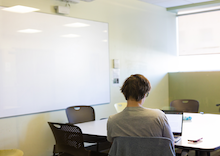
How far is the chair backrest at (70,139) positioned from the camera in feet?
9.32

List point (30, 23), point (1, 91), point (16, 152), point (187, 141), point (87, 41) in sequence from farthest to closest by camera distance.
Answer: point (87, 41), point (30, 23), point (1, 91), point (16, 152), point (187, 141)

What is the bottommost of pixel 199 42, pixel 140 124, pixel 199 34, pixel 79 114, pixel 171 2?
pixel 79 114

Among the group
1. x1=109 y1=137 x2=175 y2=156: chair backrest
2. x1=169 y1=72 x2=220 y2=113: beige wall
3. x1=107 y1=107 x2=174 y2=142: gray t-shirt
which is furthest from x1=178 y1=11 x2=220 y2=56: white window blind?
x1=109 y1=137 x2=175 y2=156: chair backrest

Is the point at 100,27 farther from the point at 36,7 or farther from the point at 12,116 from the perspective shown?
the point at 12,116

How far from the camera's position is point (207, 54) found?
20.5ft

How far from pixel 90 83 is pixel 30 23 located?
1609 millimetres

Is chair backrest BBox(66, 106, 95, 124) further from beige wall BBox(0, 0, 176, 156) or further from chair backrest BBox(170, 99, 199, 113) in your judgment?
chair backrest BBox(170, 99, 199, 113)

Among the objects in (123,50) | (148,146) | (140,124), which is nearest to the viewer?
(148,146)

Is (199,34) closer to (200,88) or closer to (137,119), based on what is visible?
(200,88)

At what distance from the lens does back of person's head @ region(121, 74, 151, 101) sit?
2.10 m

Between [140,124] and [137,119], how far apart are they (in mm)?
46

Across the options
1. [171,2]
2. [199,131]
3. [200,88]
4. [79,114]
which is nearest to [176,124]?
[199,131]

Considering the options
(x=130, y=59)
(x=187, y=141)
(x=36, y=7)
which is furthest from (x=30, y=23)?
(x=187, y=141)

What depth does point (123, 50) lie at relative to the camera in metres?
5.65
